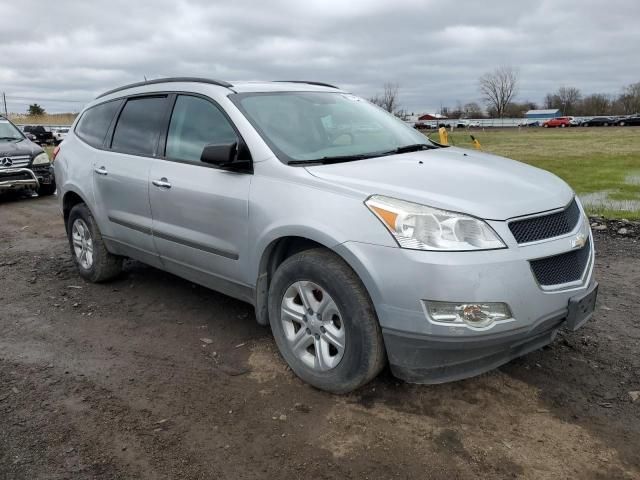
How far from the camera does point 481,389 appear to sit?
135 inches

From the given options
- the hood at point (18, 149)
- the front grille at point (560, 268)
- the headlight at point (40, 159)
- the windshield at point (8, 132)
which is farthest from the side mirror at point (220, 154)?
the windshield at point (8, 132)

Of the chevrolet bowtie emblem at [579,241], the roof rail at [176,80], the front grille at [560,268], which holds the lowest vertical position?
the front grille at [560,268]

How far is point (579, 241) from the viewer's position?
10.6ft

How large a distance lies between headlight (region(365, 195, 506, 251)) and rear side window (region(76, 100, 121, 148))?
3.40m

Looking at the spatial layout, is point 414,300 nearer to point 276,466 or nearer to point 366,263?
point 366,263

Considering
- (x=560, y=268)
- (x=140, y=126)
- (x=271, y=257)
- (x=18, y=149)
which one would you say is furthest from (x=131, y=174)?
(x=18, y=149)

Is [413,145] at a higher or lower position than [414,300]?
higher

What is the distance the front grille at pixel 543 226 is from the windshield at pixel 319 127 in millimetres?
1205

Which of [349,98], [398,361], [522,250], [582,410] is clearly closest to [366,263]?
[398,361]

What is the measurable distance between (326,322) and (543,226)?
1.30 m

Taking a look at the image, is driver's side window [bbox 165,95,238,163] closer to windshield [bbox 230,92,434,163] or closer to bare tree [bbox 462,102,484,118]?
windshield [bbox 230,92,434,163]

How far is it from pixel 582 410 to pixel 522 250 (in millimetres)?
1031

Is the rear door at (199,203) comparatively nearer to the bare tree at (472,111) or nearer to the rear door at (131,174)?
the rear door at (131,174)

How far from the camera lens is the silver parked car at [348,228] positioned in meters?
2.86
